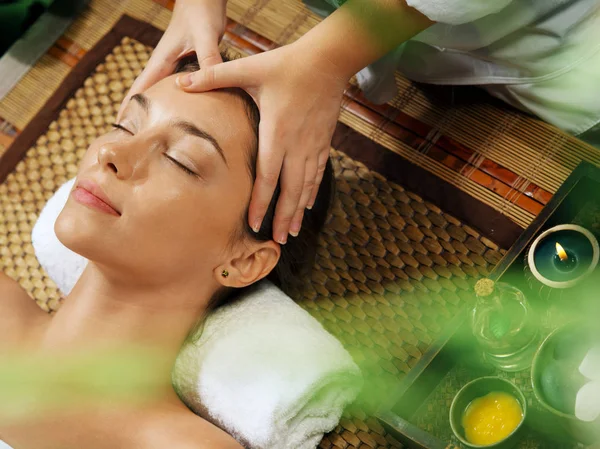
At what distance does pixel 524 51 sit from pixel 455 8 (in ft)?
0.97

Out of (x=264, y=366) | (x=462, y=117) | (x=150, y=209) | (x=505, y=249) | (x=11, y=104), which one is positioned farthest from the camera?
(x=11, y=104)

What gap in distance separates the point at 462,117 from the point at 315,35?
594 mm

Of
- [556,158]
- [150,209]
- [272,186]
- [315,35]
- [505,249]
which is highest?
[556,158]

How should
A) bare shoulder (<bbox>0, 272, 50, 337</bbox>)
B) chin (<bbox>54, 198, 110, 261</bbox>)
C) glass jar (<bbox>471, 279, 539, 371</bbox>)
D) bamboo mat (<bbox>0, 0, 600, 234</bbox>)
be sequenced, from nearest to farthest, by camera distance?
chin (<bbox>54, 198, 110, 261</bbox>)
glass jar (<bbox>471, 279, 539, 371</bbox>)
bare shoulder (<bbox>0, 272, 50, 337</bbox>)
bamboo mat (<bbox>0, 0, 600, 234</bbox>)

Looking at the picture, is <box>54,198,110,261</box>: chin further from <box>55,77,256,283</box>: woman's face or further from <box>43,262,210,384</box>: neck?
<box>43,262,210,384</box>: neck

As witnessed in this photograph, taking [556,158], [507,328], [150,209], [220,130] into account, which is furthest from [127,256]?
[556,158]

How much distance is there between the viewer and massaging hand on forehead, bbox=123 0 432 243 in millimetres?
1362

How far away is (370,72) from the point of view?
1.77m

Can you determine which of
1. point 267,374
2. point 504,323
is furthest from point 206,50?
point 504,323

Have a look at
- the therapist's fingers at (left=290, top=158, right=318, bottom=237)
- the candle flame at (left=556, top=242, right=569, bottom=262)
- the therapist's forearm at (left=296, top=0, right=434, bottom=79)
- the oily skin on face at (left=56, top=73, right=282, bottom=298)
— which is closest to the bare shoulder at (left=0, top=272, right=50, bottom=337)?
the oily skin on face at (left=56, top=73, right=282, bottom=298)

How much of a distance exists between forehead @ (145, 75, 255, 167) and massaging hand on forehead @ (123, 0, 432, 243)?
0.02m

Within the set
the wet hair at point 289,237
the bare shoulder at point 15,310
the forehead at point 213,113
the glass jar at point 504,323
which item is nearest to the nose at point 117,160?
the forehead at point 213,113

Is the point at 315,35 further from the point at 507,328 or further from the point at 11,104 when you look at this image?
the point at 11,104

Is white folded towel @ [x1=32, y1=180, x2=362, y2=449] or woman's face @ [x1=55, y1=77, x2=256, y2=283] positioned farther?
white folded towel @ [x1=32, y1=180, x2=362, y2=449]
